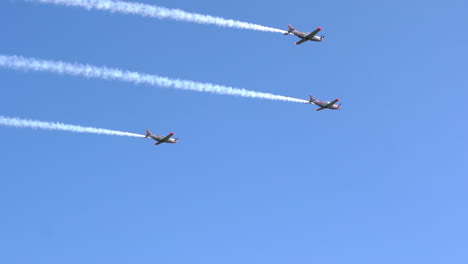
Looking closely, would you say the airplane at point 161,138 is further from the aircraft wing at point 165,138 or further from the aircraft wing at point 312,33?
the aircraft wing at point 312,33

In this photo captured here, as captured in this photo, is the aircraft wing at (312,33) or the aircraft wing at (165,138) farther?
the aircraft wing at (165,138)

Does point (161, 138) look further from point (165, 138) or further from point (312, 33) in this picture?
point (312, 33)

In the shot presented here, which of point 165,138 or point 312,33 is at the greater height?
point 312,33

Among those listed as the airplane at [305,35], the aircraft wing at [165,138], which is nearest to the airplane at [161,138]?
the aircraft wing at [165,138]

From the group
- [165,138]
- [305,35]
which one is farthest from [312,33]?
[165,138]

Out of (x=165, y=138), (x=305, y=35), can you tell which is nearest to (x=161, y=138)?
(x=165, y=138)

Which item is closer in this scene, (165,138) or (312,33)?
(312,33)

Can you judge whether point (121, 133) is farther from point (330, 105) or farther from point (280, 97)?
point (330, 105)

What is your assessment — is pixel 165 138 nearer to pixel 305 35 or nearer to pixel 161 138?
pixel 161 138

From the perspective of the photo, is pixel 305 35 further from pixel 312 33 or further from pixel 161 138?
pixel 161 138

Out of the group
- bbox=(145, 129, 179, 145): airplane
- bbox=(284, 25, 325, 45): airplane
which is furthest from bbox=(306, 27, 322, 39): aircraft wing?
bbox=(145, 129, 179, 145): airplane

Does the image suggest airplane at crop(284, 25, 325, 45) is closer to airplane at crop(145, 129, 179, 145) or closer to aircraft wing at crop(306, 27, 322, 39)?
aircraft wing at crop(306, 27, 322, 39)

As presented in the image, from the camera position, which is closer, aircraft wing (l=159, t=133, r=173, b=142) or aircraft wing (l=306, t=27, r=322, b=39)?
aircraft wing (l=306, t=27, r=322, b=39)

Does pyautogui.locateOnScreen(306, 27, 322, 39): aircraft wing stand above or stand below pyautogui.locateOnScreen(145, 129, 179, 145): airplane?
above
